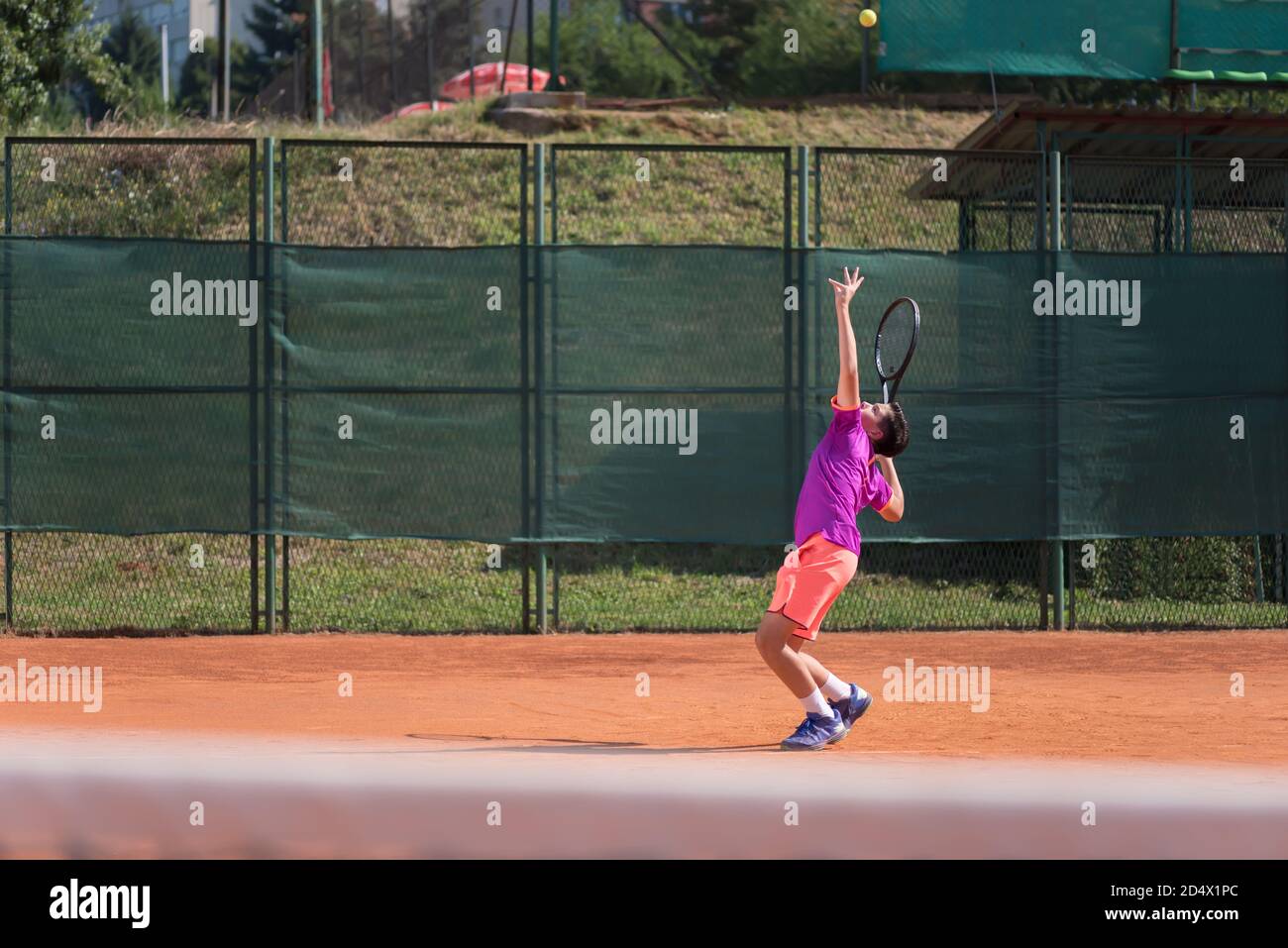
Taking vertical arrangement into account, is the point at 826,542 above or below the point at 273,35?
below

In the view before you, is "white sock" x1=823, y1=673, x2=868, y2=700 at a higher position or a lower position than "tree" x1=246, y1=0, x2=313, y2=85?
lower

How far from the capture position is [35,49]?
831 inches

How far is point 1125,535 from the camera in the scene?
35.3 feet

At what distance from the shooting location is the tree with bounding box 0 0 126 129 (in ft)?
67.3

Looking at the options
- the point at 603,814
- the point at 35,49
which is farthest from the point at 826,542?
the point at 35,49

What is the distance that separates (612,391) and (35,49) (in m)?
14.3

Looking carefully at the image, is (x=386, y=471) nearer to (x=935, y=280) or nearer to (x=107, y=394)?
(x=107, y=394)

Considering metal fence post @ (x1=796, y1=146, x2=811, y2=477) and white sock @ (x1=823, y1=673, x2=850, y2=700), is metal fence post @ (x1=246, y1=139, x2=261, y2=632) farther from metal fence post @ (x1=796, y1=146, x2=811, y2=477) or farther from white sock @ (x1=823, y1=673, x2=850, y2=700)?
white sock @ (x1=823, y1=673, x2=850, y2=700)

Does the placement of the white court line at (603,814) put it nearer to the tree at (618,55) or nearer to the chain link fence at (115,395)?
the chain link fence at (115,395)

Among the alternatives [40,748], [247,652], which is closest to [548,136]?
[247,652]

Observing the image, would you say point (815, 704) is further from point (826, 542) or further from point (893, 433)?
point (893, 433)

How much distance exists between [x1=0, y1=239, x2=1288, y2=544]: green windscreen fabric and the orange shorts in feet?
13.8

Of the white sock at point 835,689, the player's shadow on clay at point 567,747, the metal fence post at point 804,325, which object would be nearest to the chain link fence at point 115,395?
the metal fence post at point 804,325

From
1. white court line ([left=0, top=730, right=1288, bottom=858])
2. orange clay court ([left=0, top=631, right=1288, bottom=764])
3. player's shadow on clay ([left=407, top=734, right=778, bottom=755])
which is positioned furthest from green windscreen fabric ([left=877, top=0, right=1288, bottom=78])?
white court line ([left=0, top=730, right=1288, bottom=858])
